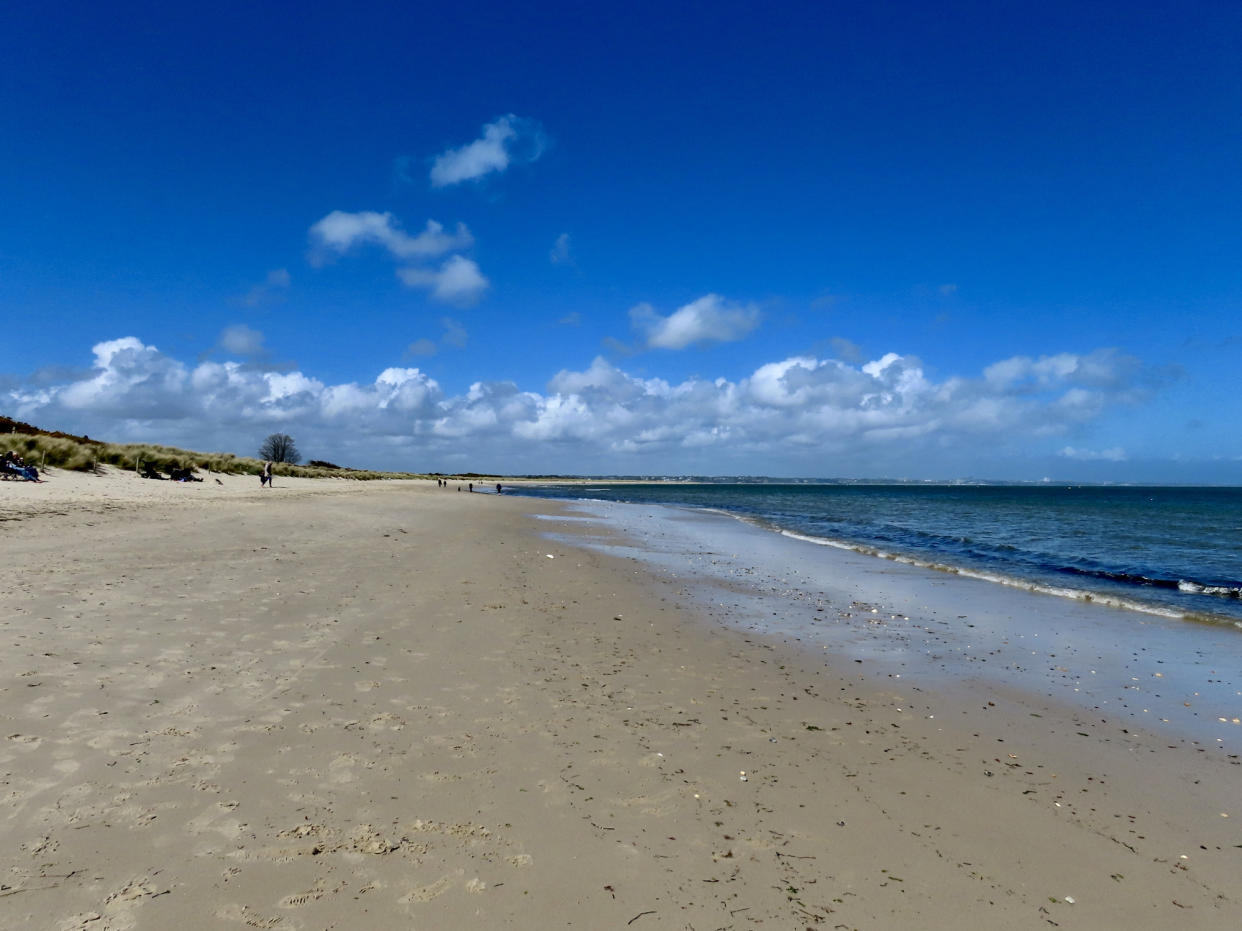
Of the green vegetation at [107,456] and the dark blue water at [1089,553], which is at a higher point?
the green vegetation at [107,456]

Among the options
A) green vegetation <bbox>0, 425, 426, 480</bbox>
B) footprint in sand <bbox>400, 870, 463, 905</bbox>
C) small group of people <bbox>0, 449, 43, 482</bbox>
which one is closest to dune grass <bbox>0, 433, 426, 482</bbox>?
green vegetation <bbox>0, 425, 426, 480</bbox>

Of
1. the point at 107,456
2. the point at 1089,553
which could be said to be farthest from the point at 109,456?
the point at 1089,553

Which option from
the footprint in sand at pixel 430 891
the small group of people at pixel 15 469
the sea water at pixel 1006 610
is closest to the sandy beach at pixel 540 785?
Result: the footprint in sand at pixel 430 891

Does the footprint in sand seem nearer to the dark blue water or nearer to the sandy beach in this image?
the sandy beach

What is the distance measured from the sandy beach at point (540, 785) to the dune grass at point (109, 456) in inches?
1127

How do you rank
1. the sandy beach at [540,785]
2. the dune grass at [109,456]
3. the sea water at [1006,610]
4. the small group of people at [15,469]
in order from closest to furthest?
the sandy beach at [540,785] → the sea water at [1006,610] → the small group of people at [15,469] → the dune grass at [109,456]

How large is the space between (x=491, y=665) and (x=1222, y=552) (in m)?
34.7

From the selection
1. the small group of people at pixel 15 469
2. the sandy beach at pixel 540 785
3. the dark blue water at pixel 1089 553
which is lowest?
the dark blue water at pixel 1089 553

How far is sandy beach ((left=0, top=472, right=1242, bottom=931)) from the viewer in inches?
147

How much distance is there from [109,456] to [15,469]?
14.6 meters

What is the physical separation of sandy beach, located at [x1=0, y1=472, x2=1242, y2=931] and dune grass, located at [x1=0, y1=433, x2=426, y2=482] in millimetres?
28617

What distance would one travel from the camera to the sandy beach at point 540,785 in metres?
3.75

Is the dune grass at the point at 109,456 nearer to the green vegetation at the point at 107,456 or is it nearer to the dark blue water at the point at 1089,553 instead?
the green vegetation at the point at 107,456

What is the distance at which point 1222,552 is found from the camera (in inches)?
1108
